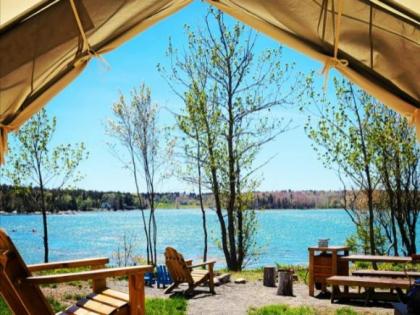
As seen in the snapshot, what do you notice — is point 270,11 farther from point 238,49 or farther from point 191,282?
point 238,49

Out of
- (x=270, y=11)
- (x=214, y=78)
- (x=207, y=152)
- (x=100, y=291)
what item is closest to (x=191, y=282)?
(x=100, y=291)

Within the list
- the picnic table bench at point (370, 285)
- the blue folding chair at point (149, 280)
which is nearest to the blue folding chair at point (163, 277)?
the blue folding chair at point (149, 280)

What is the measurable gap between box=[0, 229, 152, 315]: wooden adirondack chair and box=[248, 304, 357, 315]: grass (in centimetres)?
237

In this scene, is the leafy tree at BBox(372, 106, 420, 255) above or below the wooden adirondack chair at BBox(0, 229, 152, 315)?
above

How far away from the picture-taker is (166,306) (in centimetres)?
622

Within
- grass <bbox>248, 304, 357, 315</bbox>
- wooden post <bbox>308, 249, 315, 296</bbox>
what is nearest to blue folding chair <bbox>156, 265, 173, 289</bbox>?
wooden post <bbox>308, 249, 315, 296</bbox>

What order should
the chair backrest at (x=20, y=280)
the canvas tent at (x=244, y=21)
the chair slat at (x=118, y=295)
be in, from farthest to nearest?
the chair slat at (x=118, y=295)
the canvas tent at (x=244, y=21)
the chair backrest at (x=20, y=280)

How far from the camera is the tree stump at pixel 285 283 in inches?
281

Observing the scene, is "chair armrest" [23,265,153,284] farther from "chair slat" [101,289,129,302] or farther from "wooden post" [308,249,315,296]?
"wooden post" [308,249,315,296]

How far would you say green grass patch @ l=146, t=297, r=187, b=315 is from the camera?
580 cm

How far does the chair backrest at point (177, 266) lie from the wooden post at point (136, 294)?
3.77 meters

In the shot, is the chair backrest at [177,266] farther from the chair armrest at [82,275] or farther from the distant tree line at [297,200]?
the distant tree line at [297,200]

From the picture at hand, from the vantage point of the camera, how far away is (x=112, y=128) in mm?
13984

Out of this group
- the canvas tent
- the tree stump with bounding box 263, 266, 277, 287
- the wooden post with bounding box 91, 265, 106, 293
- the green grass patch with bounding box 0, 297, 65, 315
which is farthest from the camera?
the tree stump with bounding box 263, 266, 277, 287
